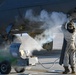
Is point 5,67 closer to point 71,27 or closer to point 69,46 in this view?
point 69,46

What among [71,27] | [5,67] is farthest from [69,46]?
[5,67]

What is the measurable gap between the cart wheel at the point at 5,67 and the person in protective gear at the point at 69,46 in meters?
1.61

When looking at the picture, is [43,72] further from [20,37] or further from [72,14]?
[72,14]

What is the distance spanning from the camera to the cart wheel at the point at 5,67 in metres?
13.9

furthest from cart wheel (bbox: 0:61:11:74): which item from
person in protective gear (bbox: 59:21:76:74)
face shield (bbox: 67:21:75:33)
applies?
face shield (bbox: 67:21:75:33)

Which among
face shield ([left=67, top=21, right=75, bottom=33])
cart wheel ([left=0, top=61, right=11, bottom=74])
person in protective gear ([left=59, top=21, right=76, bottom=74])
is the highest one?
face shield ([left=67, top=21, right=75, bottom=33])

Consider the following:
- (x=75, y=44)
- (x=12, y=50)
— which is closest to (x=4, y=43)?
Result: (x=12, y=50)

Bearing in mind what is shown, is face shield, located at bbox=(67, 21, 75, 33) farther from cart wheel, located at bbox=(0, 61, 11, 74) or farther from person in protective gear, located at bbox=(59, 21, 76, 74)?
cart wheel, located at bbox=(0, 61, 11, 74)

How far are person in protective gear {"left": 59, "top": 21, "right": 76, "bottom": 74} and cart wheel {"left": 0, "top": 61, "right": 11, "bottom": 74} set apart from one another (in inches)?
63.4

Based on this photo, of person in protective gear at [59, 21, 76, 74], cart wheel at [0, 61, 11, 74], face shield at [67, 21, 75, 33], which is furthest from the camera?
cart wheel at [0, 61, 11, 74]

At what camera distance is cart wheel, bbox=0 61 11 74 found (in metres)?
13.9

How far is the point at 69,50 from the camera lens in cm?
1363

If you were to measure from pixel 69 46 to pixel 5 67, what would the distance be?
2.06 meters

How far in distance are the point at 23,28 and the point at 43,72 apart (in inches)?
75.0
